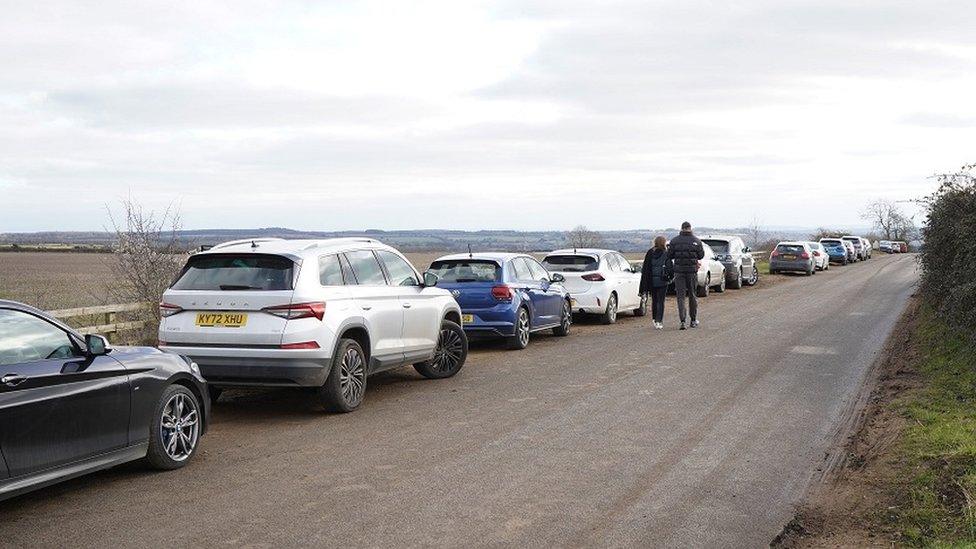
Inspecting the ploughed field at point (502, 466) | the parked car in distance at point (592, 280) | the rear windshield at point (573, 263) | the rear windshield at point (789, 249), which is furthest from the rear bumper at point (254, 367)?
the rear windshield at point (789, 249)

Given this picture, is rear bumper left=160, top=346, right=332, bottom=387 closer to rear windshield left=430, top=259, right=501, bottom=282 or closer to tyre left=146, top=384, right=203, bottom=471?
tyre left=146, top=384, right=203, bottom=471

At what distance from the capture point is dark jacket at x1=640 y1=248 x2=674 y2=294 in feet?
59.3

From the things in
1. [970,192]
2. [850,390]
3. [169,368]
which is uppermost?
[970,192]

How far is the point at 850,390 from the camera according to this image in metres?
10.9

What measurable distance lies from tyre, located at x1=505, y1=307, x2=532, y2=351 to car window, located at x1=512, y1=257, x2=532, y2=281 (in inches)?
24.3

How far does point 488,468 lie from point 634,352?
741cm

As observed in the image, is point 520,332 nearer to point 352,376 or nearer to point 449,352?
point 449,352

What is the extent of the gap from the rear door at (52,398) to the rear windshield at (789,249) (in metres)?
36.9

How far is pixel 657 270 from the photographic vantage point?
18.3 meters

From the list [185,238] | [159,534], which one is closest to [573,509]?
[159,534]

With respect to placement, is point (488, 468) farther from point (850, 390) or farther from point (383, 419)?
point (850, 390)

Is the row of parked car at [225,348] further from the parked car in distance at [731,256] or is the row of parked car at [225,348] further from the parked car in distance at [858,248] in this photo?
the parked car in distance at [858,248]

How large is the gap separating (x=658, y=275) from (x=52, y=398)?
13727 millimetres

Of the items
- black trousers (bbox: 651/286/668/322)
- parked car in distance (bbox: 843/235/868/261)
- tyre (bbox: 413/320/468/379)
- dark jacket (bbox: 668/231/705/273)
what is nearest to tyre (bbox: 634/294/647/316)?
black trousers (bbox: 651/286/668/322)
